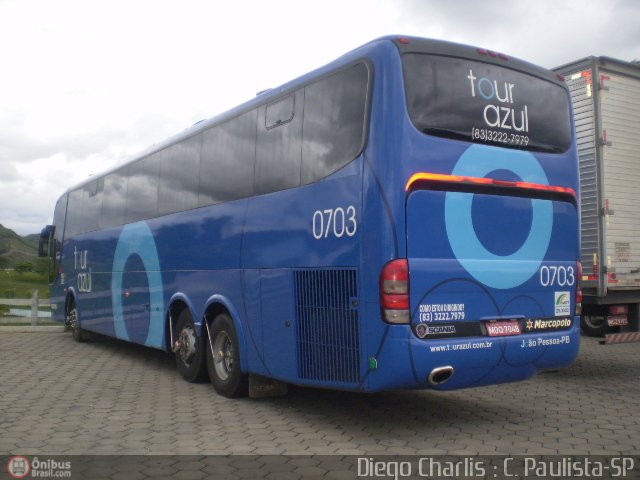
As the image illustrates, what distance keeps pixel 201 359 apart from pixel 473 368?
4.13 metres

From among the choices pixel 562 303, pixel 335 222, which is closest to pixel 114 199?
pixel 335 222

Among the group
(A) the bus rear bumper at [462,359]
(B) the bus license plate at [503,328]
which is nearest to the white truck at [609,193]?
(A) the bus rear bumper at [462,359]

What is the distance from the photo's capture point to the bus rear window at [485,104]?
623 centimetres

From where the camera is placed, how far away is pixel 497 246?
258 inches

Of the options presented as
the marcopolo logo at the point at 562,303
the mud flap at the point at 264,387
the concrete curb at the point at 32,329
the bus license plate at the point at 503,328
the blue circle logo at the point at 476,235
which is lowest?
the concrete curb at the point at 32,329

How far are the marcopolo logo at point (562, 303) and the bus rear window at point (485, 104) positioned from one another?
1494mm

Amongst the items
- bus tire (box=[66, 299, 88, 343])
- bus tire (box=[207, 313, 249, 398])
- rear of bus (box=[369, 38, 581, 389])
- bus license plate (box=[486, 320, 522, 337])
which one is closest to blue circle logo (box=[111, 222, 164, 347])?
bus tire (box=[207, 313, 249, 398])

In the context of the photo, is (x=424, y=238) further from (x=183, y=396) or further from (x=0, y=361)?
(x=0, y=361)

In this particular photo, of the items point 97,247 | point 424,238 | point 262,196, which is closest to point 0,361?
point 97,247

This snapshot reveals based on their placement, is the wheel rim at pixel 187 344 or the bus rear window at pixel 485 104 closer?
the bus rear window at pixel 485 104

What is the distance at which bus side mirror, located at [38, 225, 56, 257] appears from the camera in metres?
17.2

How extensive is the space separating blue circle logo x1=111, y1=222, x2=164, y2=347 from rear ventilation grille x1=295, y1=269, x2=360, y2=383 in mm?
4055

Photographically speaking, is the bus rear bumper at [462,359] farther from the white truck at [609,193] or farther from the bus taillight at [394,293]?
the white truck at [609,193]

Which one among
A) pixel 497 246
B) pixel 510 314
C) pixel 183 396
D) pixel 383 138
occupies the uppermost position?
pixel 383 138
